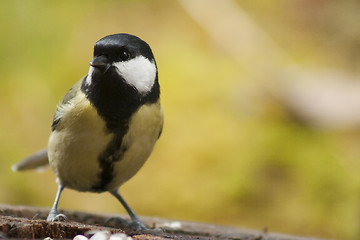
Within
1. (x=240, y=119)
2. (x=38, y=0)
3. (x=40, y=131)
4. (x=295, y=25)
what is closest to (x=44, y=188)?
(x=40, y=131)

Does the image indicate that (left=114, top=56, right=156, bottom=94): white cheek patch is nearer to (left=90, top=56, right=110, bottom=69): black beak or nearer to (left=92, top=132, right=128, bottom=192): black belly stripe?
(left=90, top=56, right=110, bottom=69): black beak

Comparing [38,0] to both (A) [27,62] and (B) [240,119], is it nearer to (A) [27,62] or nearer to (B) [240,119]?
(A) [27,62]

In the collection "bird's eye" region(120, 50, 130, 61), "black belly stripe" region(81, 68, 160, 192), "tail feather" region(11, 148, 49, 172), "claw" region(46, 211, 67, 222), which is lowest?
"claw" region(46, 211, 67, 222)

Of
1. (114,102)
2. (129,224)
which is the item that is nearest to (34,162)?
(129,224)

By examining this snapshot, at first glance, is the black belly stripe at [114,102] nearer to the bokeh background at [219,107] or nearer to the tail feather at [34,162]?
the tail feather at [34,162]

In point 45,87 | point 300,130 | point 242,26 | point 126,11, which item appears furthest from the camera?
point 126,11

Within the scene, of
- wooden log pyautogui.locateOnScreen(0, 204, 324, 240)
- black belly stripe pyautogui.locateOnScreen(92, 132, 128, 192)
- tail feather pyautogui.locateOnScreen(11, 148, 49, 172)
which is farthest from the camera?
tail feather pyautogui.locateOnScreen(11, 148, 49, 172)

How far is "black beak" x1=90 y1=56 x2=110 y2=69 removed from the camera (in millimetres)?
1888

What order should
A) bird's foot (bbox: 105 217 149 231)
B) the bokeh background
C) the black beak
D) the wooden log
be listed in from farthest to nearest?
Result: 1. the bokeh background
2. bird's foot (bbox: 105 217 149 231)
3. the black beak
4. the wooden log

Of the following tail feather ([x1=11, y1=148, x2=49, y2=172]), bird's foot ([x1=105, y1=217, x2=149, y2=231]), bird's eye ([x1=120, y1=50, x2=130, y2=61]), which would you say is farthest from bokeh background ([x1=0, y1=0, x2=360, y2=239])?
bird's eye ([x1=120, y1=50, x2=130, y2=61])

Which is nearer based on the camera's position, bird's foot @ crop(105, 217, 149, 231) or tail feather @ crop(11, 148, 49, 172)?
bird's foot @ crop(105, 217, 149, 231)

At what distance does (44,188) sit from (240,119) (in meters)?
1.46

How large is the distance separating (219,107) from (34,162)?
164 cm

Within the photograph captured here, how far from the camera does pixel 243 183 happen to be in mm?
3678
